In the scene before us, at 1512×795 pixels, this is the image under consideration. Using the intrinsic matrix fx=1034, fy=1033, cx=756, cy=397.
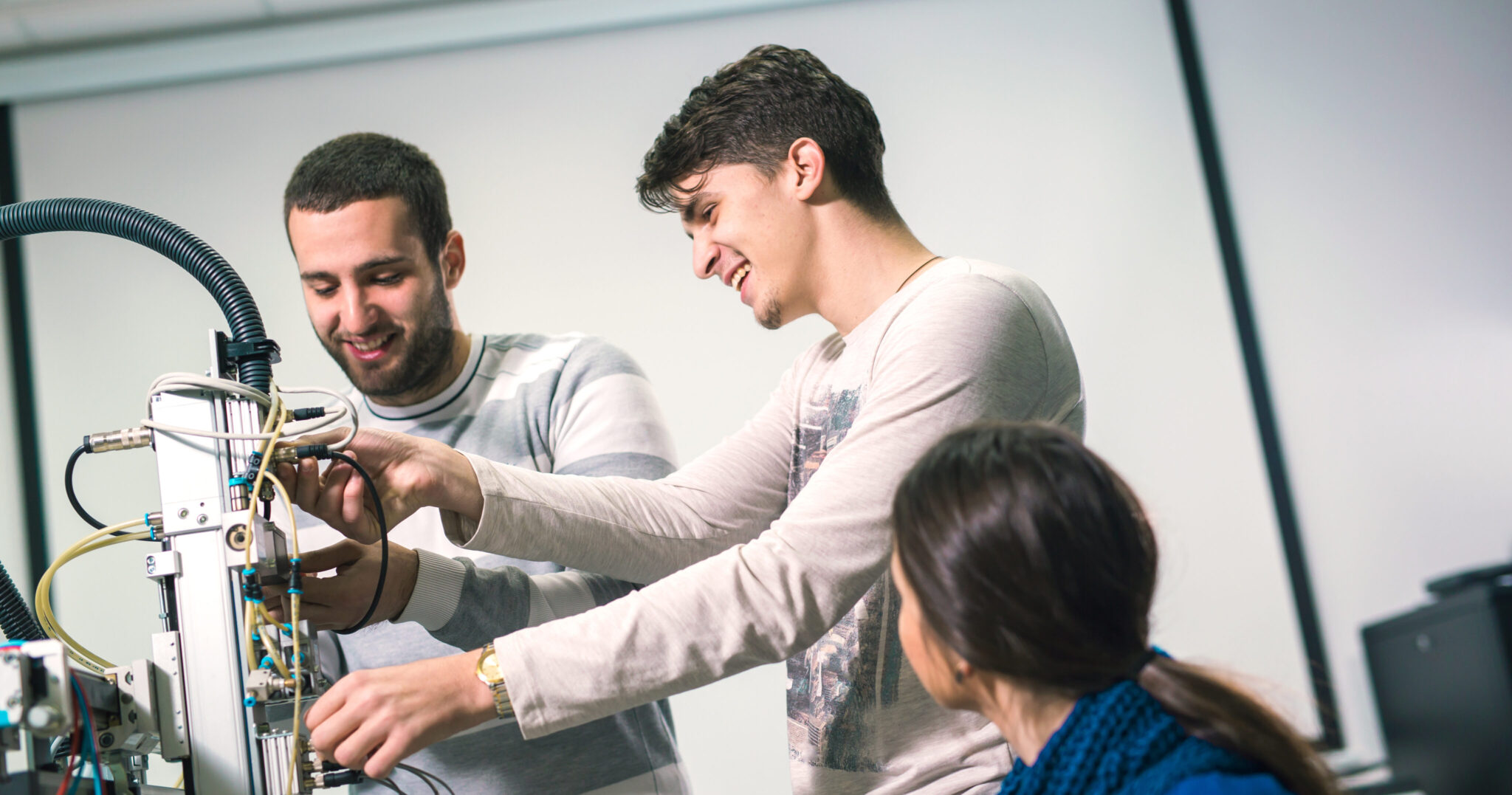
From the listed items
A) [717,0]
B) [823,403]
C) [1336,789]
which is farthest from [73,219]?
[717,0]

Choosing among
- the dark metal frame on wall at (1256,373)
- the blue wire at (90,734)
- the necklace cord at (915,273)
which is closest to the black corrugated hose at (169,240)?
the blue wire at (90,734)

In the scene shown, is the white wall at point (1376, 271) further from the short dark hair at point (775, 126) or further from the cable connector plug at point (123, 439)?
the cable connector plug at point (123, 439)

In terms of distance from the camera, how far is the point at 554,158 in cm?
294

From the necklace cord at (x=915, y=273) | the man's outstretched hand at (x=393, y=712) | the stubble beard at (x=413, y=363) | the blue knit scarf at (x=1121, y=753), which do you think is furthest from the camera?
the stubble beard at (x=413, y=363)

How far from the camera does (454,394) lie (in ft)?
5.55

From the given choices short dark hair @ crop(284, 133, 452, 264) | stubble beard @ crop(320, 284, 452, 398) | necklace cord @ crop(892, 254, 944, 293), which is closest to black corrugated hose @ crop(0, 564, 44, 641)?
stubble beard @ crop(320, 284, 452, 398)

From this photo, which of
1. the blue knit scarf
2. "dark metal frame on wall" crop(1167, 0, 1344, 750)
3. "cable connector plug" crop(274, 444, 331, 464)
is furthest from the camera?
"dark metal frame on wall" crop(1167, 0, 1344, 750)

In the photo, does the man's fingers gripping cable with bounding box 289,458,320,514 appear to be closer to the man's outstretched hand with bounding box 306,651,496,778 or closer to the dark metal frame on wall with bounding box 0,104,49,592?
the man's outstretched hand with bounding box 306,651,496,778

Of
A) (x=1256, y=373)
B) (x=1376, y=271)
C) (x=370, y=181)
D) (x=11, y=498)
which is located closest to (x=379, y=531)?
(x=370, y=181)

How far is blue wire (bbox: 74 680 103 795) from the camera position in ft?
2.74

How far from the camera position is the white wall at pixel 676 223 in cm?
279

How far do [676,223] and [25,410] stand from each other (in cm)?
184

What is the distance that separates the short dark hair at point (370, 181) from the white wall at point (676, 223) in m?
1.10

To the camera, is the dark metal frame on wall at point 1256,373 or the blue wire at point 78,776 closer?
the blue wire at point 78,776
